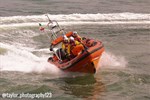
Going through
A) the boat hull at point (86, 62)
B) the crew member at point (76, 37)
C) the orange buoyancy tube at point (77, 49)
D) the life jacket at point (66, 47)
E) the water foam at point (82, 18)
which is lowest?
the boat hull at point (86, 62)

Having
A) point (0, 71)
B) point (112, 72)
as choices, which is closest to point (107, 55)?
point (112, 72)

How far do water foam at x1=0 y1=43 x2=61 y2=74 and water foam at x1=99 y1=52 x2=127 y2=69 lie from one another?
2151 millimetres

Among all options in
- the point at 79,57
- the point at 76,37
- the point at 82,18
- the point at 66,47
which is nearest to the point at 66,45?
the point at 66,47

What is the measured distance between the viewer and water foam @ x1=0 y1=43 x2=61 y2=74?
1401 cm

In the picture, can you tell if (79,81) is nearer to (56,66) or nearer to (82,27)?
(56,66)

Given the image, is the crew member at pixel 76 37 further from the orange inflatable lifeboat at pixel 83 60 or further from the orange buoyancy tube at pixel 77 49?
the orange buoyancy tube at pixel 77 49

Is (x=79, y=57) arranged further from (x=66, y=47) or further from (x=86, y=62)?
(x=66, y=47)

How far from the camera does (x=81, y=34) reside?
21.1 meters

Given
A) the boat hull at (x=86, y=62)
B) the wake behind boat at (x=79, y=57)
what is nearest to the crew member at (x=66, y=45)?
the wake behind boat at (x=79, y=57)

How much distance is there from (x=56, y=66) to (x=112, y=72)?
2.06 m

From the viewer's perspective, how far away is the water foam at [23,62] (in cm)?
1401

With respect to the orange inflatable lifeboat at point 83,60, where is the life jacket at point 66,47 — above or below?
above

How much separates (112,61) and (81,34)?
248 inches

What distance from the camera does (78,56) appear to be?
12453 millimetres
